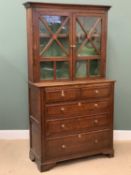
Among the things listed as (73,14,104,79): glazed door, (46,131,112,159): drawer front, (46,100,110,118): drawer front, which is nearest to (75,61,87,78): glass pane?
A: (73,14,104,79): glazed door

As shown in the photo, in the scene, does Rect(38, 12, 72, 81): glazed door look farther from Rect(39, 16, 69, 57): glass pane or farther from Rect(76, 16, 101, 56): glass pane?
Rect(76, 16, 101, 56): glass pane

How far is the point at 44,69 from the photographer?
9.31 ft

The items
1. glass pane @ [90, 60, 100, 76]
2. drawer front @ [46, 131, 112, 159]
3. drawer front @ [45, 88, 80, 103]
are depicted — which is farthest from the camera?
glass pane @ [90, 60, 100, 76]

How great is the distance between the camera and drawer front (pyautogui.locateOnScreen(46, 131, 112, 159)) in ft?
9.06

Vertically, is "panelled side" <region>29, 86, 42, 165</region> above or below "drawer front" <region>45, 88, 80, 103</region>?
below

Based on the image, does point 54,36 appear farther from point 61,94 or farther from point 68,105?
point 68,105

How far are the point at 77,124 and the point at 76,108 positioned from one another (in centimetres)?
19

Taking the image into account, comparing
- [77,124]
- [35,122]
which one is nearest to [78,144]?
[77,124]

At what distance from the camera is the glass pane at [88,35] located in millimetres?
2890

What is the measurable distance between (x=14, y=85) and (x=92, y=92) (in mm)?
1153

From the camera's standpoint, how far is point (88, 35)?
2.92 metres

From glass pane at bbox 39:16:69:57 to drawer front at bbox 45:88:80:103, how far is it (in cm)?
42

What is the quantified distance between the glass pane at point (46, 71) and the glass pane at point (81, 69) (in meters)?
0.31

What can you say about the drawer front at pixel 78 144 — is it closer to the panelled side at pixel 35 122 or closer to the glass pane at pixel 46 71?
the panelled side at pixel 35 122
